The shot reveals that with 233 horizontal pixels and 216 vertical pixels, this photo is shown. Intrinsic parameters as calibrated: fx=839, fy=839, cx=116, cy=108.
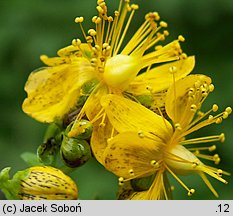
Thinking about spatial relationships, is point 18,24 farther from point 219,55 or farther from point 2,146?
point 219,55

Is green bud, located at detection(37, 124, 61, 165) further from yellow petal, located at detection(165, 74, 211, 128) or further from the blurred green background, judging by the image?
the blurred green background

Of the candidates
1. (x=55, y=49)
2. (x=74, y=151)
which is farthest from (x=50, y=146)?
(x=55, y=49)

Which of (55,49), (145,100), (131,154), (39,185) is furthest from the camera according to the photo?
(55,49)

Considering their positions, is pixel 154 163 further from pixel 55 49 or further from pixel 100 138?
pixel 55 49

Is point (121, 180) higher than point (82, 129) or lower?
lower

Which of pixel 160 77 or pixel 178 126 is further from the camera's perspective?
pixel 160 77

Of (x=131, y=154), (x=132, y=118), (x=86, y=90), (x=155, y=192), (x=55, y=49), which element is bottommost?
(x=155, y=192)

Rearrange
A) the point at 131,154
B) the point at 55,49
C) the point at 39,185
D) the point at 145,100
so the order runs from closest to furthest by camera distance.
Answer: the point at 39,185, the point at 131,154, the point at 145,100, the point at 55,49
